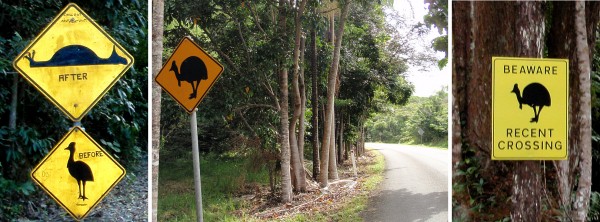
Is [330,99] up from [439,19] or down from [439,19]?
down

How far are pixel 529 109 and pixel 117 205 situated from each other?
14.7 feet

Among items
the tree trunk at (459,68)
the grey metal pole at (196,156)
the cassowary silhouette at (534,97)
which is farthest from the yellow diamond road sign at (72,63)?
the cassowary silhouette at (534,97)

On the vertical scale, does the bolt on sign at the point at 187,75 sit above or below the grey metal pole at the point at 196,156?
above

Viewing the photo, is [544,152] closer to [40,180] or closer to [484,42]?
[484,42]

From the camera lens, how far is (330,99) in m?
3.59

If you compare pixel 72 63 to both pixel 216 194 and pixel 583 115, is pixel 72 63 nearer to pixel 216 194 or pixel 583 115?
pixel 216 194

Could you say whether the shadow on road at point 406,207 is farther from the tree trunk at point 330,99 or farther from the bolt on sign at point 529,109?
the bolt on sign at point 529,109

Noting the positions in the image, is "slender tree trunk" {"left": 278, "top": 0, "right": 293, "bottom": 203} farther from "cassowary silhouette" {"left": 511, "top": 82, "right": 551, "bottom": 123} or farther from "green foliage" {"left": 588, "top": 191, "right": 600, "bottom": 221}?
"cassowary silhouette" {"left": 511, "top": 82, "right": 551, "bottom": 123}

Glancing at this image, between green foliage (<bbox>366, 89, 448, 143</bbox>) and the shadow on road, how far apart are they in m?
0.35

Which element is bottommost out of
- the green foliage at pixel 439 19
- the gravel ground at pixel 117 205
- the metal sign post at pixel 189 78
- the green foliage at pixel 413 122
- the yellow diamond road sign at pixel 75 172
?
the gravel ground at pixel 117 205

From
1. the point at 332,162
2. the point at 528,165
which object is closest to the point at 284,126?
the point at 332,162

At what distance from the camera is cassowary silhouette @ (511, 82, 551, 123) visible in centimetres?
181

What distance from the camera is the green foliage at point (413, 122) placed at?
253 centimetres

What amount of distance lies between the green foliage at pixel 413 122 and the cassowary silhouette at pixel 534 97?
0.58m
